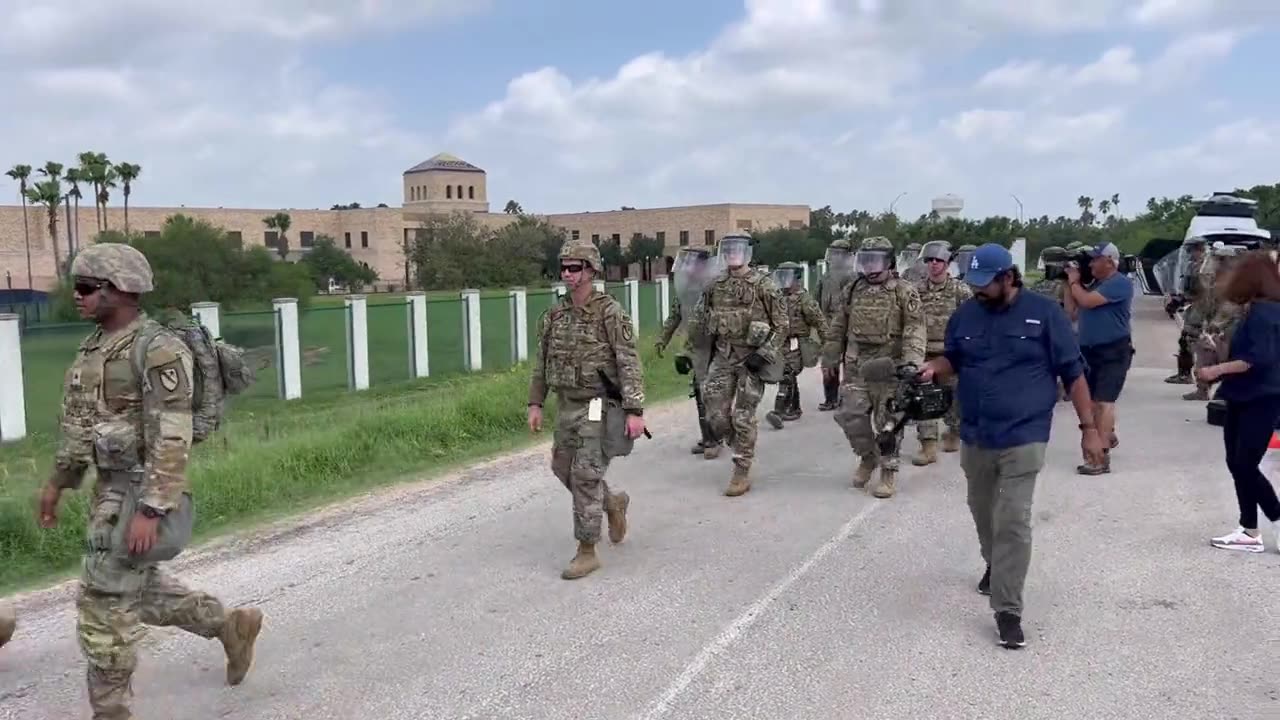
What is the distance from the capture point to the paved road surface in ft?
13.8

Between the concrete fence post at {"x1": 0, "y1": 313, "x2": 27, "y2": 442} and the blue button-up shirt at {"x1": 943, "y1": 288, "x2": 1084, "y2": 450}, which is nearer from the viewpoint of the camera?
the blue button-up shirt at {"x1": 943, "y1": 288, "x2": 1084, "y2": 450}

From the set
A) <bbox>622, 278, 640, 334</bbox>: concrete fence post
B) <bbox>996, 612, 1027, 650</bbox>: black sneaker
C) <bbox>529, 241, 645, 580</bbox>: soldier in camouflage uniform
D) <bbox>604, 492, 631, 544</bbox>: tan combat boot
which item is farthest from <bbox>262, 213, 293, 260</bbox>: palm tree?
<bbox>996, 612, 1027, 650</bbox>: black sneaker

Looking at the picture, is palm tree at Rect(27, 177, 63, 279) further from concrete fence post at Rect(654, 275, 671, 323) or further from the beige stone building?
concrete fence post at Rect(654, 275, 671, 323)

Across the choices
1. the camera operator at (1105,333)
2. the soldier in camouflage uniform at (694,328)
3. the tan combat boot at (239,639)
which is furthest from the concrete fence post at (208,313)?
the camera operator at (1105,333)

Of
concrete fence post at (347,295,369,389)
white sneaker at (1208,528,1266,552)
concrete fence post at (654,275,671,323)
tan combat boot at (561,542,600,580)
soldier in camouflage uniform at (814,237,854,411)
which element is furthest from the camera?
concrete fence post at (654,275,671,323)

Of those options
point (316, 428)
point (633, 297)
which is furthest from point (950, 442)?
point (633, 297)

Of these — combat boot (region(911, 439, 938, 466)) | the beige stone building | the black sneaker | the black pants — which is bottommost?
the black sneaker

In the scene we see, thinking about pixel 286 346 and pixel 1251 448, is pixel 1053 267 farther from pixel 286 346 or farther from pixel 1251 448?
pixel 286 346

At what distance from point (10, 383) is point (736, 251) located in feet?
29.8

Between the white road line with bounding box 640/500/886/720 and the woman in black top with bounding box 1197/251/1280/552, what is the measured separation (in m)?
2.27

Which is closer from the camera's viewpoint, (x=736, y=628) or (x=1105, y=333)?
Answer: (x=736, y=628)

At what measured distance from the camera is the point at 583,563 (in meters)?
5.85

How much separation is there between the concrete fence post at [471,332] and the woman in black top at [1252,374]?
1457cm

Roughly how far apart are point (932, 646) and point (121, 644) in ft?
11.1
